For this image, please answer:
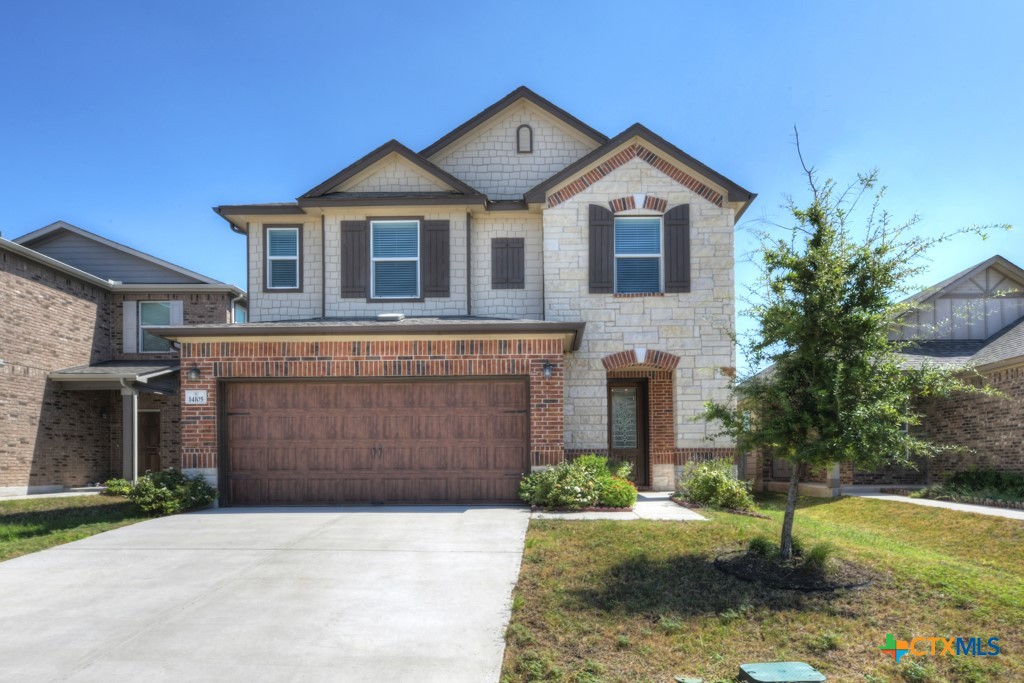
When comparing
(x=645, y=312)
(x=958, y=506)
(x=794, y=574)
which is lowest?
(x=958, y=506)

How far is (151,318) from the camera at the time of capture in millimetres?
20750

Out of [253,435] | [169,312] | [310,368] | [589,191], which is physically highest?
[589,191]

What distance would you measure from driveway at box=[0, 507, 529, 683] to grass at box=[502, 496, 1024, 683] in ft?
1.56

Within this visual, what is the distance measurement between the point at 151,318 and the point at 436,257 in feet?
33.7

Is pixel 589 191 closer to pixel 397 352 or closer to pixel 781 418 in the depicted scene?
pixel 397 352

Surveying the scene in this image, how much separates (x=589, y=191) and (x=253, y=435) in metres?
8.28

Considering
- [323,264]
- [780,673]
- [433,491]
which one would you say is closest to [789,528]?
[780,673]

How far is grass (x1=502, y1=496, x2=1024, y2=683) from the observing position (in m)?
5.91

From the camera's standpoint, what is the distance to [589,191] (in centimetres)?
1521

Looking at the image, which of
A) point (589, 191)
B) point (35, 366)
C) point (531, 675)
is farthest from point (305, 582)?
point (35, 366)

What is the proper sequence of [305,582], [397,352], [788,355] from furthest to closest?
1. [397,352]
2. [788,355]
3. [305,582]

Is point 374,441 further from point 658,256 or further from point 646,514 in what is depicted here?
point 658,256

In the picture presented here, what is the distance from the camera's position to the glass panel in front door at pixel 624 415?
1638 centimetres

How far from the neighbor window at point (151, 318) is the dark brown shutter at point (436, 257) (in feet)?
31.2
